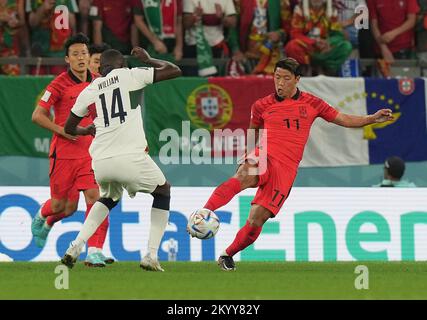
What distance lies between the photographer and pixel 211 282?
10.8 m

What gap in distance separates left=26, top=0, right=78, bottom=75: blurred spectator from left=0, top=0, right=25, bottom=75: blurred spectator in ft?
0.51

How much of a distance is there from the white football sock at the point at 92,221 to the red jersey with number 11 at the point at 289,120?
195 centimetres

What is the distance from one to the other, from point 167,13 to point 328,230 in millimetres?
4598

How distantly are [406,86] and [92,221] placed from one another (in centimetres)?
815

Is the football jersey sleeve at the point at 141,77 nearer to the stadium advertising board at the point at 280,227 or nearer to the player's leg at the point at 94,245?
the player's leg at the point at 94,245

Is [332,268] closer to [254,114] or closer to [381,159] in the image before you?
[254,114]

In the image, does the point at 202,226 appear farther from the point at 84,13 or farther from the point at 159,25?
the point at 84,13

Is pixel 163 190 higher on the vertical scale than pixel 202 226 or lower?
higher

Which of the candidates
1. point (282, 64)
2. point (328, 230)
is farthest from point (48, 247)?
point (282, 64)

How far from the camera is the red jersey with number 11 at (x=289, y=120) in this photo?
41.5ft

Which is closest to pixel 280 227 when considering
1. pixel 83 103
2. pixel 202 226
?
pixel 202 226

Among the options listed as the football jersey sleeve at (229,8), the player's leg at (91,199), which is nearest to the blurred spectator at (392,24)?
the football jersey sleeve at (229,8)

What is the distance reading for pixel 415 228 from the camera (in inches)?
639

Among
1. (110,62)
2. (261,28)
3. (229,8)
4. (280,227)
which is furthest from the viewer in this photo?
(261,28)
